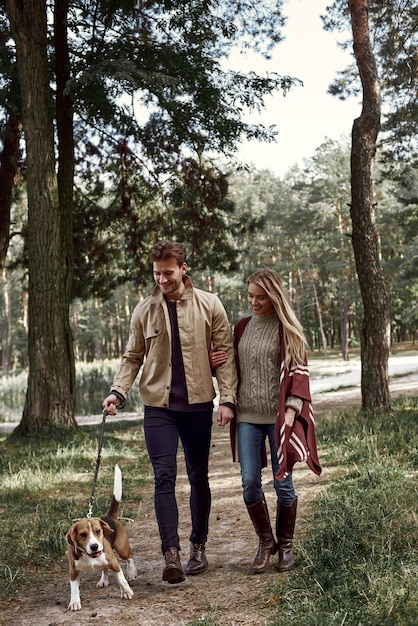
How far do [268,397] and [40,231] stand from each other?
740 cm

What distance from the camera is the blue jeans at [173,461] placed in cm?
421

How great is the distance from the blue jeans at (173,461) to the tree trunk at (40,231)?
680cm

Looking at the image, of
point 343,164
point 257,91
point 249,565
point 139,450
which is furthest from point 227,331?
point 343,164

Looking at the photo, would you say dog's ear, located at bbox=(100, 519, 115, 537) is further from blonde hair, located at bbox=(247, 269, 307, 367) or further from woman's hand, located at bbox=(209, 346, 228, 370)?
blonde hair, located at bbox=(247, 269, 307, 367)

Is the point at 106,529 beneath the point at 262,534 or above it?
above

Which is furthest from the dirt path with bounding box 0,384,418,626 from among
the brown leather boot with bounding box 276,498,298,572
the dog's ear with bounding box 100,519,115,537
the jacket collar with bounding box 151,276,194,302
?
the jacket collar with bounding box 151,276,194,302

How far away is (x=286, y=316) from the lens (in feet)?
14.1

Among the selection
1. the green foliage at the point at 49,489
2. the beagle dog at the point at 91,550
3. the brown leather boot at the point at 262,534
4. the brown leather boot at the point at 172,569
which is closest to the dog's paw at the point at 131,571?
the beagle dog at the point at 91,550

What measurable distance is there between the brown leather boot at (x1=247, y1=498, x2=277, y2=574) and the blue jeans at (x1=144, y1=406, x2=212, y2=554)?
1.10ft

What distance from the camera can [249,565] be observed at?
455cm

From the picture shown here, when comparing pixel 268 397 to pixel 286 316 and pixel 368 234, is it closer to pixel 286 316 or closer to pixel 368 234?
Answer: pixel 286 316

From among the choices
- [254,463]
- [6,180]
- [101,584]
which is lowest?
[101,584]

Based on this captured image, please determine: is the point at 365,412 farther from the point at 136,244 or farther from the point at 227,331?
the point at 227,331

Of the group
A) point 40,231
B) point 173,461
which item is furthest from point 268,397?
point 40,231
